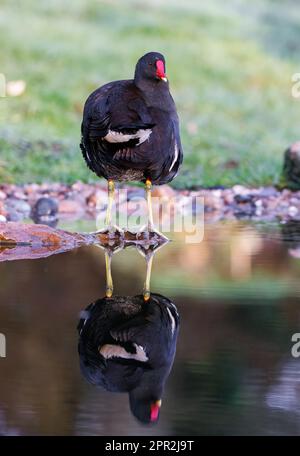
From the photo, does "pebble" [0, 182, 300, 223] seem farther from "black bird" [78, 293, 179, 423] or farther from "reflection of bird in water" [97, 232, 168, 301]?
"black bird" [78, 293, 179, 423]

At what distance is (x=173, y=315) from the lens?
5.38m

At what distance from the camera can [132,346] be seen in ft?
15.3

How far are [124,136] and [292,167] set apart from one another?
15.3 ft

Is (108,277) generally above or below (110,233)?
below

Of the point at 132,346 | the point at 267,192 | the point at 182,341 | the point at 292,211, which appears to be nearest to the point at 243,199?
the point at 267,192

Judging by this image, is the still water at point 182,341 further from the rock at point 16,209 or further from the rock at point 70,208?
the rock at point 70,208

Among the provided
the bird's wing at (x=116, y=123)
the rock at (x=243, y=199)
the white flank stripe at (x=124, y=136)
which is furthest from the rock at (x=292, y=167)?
the white flank stripe at (x=124, y=136)

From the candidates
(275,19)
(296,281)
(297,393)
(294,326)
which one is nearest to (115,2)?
(275,19)

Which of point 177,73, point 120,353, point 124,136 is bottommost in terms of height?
point 120,353

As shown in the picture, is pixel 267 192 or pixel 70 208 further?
pixel 267 192

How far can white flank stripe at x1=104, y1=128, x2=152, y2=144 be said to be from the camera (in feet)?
23.6

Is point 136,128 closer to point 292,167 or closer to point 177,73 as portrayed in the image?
point 292,167

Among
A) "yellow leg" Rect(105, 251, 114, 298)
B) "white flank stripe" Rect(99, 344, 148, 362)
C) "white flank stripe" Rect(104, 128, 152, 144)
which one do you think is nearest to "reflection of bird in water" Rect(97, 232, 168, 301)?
"yellow leg" Rect(105, 251, 114, 298)

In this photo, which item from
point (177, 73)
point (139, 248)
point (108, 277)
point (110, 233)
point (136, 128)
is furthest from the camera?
point (177, 73)
